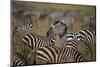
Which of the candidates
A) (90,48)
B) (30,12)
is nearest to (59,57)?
(90,48)

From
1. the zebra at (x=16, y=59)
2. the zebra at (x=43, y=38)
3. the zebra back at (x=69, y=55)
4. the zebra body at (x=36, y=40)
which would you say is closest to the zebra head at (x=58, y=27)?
the zebra at (x=43, y=38)

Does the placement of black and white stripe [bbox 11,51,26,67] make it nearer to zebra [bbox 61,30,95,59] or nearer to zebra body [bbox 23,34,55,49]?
zebra body [bbox 23,34,55,49]

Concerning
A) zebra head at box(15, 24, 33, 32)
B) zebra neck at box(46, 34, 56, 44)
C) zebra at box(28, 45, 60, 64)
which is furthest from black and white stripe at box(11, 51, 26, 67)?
zebra neck at box(46, 34, 56, 44)

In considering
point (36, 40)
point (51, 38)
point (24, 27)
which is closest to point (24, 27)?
point (24, 27)

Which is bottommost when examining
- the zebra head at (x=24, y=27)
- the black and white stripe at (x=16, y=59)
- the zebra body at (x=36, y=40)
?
the black and white stripe at (x=16, y=59)

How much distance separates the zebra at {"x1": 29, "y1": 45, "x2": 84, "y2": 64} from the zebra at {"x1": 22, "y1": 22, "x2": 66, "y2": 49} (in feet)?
0.21

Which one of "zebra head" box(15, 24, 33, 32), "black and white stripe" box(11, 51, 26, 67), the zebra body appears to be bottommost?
A: "black and white stripe" box(11, 51, 26, 67)

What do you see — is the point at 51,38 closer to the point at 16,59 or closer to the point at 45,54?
the point at 45,54

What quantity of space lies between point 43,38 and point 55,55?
276mm

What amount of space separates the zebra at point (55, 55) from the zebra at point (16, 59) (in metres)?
0.11

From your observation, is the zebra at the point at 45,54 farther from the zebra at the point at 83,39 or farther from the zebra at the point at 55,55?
the zebra at the point at 83,39

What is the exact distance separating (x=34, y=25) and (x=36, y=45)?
255 mm

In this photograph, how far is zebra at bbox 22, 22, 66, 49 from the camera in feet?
7.36

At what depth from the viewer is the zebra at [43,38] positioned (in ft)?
7.36
